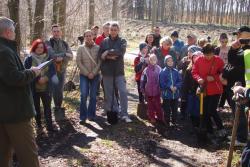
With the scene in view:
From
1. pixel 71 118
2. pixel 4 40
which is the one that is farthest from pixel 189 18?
pixel 4 40

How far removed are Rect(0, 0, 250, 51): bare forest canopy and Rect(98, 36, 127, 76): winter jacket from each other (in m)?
1.98

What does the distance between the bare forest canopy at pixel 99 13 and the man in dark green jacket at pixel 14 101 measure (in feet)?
14.0

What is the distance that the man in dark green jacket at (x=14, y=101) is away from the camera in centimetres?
444

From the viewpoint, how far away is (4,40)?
14.9 ft

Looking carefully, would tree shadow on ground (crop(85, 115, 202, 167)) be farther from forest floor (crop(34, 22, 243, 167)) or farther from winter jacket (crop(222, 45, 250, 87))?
winter jacket (crop(222, 45, 250, 87))

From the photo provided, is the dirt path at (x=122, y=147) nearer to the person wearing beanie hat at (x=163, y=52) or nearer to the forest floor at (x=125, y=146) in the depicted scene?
the forest floor at (x=125, y=146)

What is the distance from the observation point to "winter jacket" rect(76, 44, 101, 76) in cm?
852

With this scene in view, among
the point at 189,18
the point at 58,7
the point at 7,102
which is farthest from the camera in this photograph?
the point at 189,18

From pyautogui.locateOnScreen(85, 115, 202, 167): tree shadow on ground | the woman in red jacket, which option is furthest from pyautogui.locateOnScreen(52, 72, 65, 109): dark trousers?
the woman in red jacket

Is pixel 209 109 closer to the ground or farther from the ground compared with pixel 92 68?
closer to the ground

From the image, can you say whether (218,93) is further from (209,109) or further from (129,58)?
(129,58)

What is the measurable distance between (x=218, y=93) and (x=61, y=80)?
3366 millimetres

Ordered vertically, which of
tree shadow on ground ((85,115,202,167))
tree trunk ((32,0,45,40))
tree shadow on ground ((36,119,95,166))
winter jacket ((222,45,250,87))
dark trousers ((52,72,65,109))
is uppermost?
tree trunk ((32,0,45,40))

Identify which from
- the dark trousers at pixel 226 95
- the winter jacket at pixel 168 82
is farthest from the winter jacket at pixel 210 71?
Answer: the winter jacket at pixel 168 82
